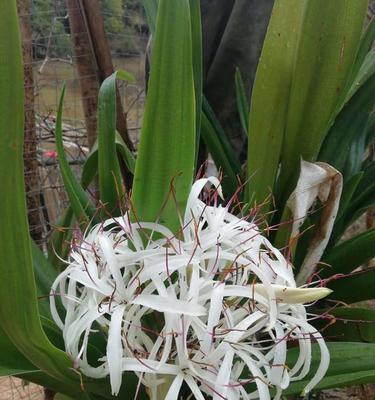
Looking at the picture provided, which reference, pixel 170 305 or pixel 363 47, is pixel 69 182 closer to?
pixel 170 305

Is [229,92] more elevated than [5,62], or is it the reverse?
[5,62]

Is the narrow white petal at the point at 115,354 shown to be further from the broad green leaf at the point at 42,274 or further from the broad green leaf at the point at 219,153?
the broad green leaf at the point at 219,153

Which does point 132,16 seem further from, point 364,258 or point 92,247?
point 92,247

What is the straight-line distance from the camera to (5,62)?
9.8 inches

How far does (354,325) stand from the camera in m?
0.53

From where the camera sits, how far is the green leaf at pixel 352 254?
555 mm

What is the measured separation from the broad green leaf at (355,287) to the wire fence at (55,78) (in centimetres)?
48

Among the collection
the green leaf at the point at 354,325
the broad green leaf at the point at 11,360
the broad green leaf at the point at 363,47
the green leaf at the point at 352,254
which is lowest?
the green leaf at the point at 354,325

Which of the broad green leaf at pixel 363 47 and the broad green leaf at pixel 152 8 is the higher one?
the broad green leaf at pixel 152 8

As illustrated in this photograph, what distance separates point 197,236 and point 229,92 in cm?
59

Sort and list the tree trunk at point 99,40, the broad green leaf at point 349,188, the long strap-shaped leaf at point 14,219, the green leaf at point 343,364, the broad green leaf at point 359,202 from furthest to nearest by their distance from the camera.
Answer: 1. the tree trunk at point 99,40
2. the broad green leaf at point 359,202
3. the broad green leaf at point 349,188
4. the green leaf at point 343,364
5. the long strap-shaped leaf at point 14,219

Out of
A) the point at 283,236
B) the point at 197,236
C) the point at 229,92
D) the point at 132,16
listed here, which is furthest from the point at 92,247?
the point at 132,16

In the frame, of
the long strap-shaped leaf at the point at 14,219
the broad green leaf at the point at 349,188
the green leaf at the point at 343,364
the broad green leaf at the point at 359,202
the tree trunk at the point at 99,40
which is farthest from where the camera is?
the tree trunk at the point at 99,40

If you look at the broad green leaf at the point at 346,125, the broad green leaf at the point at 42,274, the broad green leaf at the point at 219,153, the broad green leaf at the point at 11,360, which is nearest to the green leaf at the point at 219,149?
the broad green leaf at the point at 219,153
